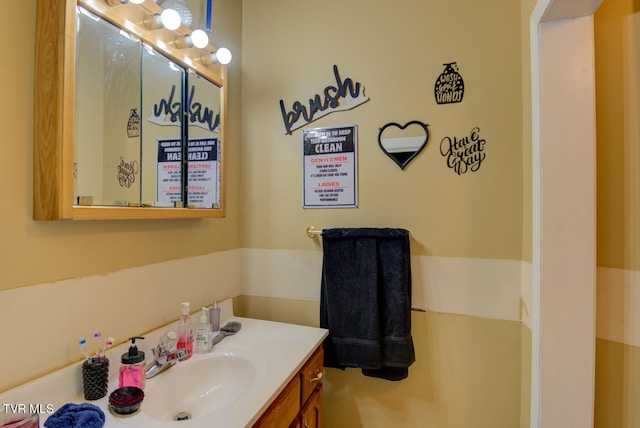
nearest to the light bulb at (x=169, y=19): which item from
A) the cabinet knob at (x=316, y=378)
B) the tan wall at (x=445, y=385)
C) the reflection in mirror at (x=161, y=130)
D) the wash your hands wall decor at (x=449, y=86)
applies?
the reflection in mirror at (x=161, y=130)

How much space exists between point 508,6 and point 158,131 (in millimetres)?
1479

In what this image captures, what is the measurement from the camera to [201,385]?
109 cm

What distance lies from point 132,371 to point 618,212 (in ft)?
5.01

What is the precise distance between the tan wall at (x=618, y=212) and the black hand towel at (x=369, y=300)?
621 mm

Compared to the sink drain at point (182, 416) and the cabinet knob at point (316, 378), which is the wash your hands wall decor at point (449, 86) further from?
the sink drain at point (182, 416)

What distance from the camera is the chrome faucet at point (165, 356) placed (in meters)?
0.99

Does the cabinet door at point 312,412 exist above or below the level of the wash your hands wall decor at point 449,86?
below

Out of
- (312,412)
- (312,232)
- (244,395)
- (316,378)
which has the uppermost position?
(312,232)

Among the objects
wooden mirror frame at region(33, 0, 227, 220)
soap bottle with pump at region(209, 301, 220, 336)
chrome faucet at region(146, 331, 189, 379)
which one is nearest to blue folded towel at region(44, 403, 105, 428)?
chrome faucet at region(146, 331, 189, 379)

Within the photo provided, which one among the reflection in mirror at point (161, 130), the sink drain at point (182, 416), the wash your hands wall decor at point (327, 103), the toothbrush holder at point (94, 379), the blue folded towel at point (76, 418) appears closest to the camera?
the blue folded towel at point (76, 418)

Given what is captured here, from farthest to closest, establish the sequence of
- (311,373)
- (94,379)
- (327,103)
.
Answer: (327,103) → (311,373) → (94,379)

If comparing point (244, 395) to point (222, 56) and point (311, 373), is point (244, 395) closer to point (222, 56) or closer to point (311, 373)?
point (311, 373)

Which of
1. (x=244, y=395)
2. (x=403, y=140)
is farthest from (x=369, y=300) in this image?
(x=403, y=140)

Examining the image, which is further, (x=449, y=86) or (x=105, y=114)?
(x=449, y=86)
